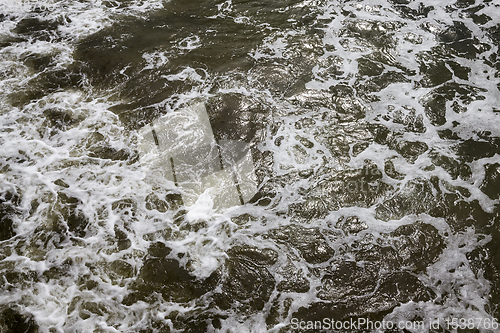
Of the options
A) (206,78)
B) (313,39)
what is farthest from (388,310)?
(313,39)

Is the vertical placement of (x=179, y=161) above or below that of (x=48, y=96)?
below

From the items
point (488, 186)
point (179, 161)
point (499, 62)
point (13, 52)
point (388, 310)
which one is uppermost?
point (13, 52)

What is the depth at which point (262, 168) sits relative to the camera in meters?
6.73

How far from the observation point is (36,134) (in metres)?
7.29

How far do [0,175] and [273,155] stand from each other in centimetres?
542

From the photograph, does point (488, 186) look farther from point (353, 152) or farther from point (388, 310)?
point (388, 310)

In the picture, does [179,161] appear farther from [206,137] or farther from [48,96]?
[48,96]

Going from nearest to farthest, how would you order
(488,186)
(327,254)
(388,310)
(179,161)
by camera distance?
(388,310)
(327,254)
(488,186)
(179,161)

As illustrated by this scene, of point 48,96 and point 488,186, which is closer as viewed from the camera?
point 488,186

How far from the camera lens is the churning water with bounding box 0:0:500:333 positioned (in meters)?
5.12

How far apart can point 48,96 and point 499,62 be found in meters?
11.1

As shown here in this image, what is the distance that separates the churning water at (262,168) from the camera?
16.8 ft

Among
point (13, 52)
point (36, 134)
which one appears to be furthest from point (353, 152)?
point (13, 52)

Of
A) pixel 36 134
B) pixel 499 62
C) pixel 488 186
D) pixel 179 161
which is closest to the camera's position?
pixel 488 186
